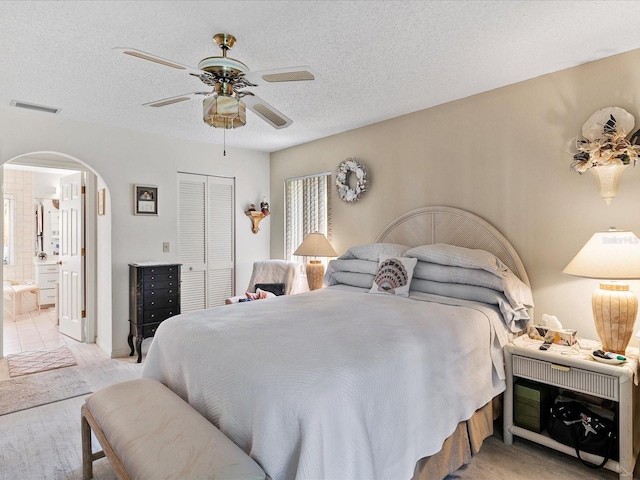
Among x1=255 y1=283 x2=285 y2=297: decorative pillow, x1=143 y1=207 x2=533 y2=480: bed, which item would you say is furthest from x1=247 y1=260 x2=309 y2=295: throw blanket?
x1=143 y1=207 x2=533 y2=480: bed

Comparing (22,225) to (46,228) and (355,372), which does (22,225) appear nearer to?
(46,228)

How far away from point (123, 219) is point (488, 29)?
3814 mm

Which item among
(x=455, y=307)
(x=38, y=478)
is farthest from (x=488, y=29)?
(x=38, y=478)

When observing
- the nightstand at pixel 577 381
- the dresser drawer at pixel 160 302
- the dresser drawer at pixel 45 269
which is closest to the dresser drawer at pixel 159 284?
the dresser drawer at pixel 160 302

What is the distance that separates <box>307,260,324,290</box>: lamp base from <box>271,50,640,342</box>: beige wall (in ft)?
3.24

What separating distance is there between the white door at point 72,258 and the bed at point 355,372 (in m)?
3.00

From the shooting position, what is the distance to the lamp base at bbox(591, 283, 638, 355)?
6.90 feet

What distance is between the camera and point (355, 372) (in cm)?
151

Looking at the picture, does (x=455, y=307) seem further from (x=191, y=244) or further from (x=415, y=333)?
(x=191, y=244)

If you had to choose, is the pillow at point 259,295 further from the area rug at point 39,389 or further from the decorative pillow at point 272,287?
the area rug at point 39,389

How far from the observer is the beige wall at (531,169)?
2.46 meters

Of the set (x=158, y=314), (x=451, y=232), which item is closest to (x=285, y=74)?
(x=451, y=232)

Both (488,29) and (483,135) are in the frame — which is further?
(483,135)

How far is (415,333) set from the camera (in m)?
1.95
